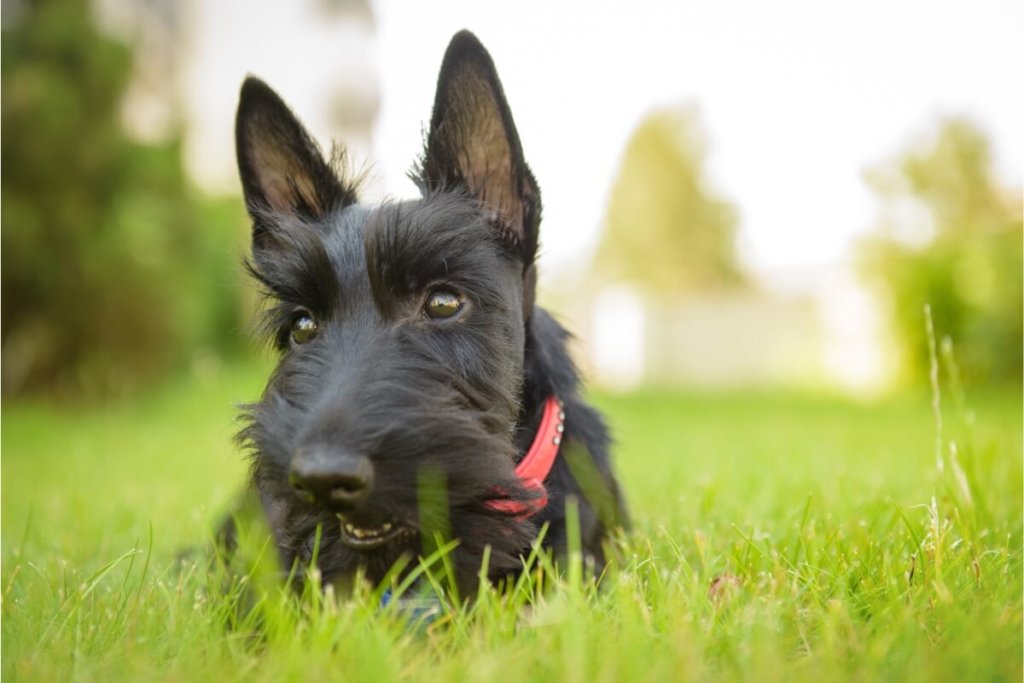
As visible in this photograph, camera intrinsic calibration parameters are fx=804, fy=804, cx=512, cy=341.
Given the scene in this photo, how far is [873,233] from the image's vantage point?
17.4 meters

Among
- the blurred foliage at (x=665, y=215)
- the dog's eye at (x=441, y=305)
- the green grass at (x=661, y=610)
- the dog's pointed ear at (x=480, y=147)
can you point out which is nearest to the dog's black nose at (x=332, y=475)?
the green grass at (x=661, y=610)

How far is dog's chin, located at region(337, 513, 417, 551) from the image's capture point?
198 centimetres

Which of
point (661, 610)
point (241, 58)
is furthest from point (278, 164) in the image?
point (241, 58)

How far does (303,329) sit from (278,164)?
2.40 ft

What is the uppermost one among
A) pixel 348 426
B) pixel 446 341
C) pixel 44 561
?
pixel 446 341

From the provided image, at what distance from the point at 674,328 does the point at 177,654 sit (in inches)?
811

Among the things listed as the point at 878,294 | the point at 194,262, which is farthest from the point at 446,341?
the point at 878,294

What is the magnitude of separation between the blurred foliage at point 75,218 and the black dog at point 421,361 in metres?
6.78

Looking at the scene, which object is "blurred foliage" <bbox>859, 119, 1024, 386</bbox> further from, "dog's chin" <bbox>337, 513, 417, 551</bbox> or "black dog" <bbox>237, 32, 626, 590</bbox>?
"dog's chin" <bbox>337, 513, 417, 551</bbox>

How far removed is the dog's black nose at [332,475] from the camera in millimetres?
1794

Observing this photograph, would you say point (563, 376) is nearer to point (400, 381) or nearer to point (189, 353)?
point (400, 381)

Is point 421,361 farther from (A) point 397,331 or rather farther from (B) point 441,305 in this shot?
(B) point 441,305

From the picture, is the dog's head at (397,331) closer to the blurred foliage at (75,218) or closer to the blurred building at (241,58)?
the blurred foliage at (75,218)

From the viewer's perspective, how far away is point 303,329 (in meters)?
2.57
